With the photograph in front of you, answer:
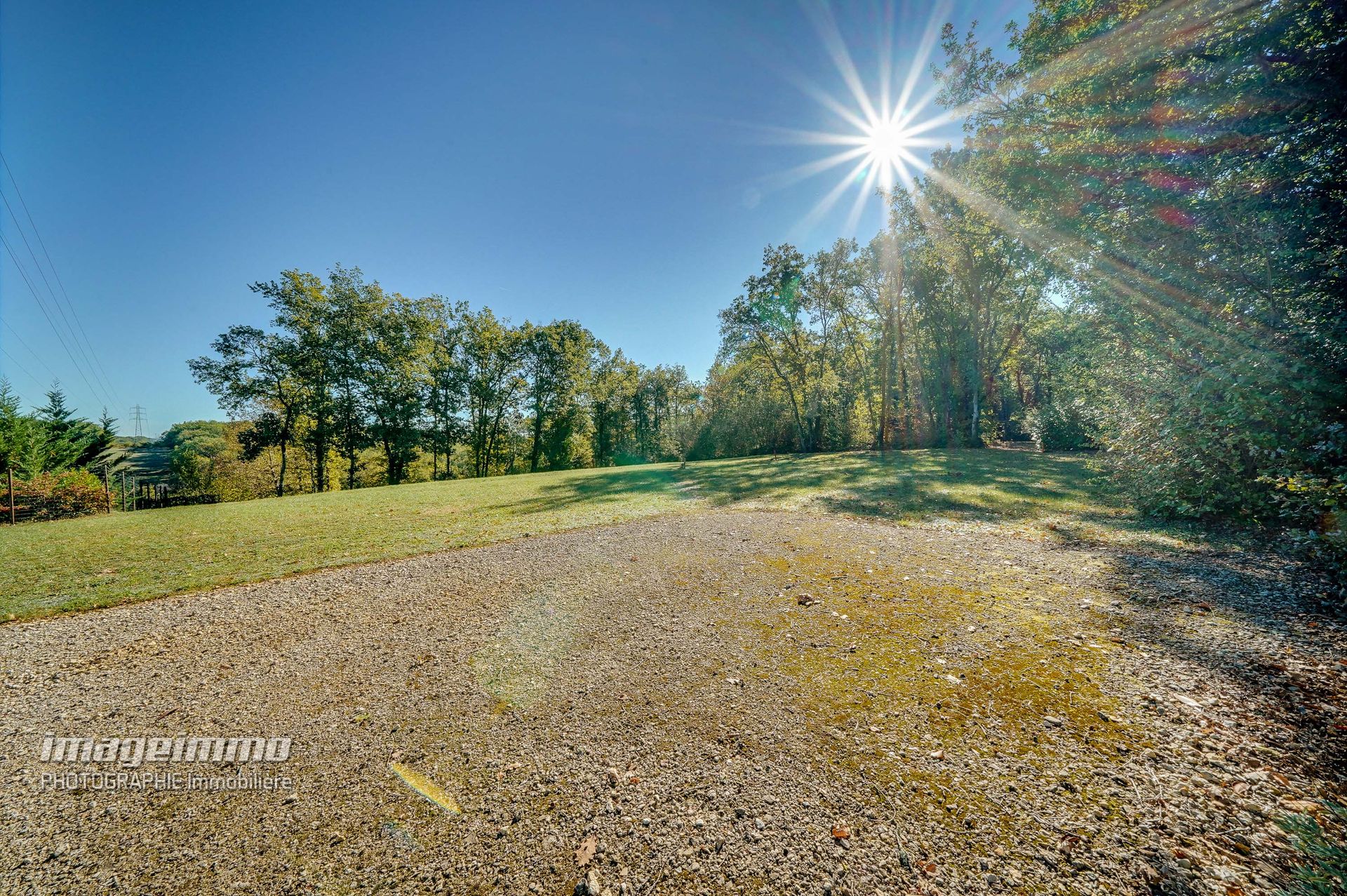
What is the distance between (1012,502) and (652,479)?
11828mm

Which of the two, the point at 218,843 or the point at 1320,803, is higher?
the point at 1320,803

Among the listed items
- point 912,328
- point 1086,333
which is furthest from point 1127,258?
point 912,328

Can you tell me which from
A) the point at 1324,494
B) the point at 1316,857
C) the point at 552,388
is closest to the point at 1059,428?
the point at 1324,494

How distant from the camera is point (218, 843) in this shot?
1.96m

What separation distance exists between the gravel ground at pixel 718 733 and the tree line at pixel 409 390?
1172 inches

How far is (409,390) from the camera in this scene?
99.5 feet

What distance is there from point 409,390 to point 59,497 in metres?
18.0

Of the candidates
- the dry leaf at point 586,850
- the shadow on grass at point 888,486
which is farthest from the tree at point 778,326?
the dry leaf at point 586,850

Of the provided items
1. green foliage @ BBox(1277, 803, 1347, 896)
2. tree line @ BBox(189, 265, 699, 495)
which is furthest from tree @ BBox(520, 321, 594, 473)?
green foliage @ BBox(1277, 803, 1347, 896)

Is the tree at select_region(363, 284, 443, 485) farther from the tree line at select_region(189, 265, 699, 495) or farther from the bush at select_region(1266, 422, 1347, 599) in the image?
the bush at select_region(1266, 422, 1347, 599)

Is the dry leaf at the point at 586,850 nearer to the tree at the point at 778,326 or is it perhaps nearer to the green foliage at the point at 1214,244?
the green foliage at the point at 1214,244

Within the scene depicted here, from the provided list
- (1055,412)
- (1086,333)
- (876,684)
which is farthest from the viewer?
(1055,412)

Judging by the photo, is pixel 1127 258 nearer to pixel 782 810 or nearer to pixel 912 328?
pixel 782 810

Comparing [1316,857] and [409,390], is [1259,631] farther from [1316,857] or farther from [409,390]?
[409,390]
